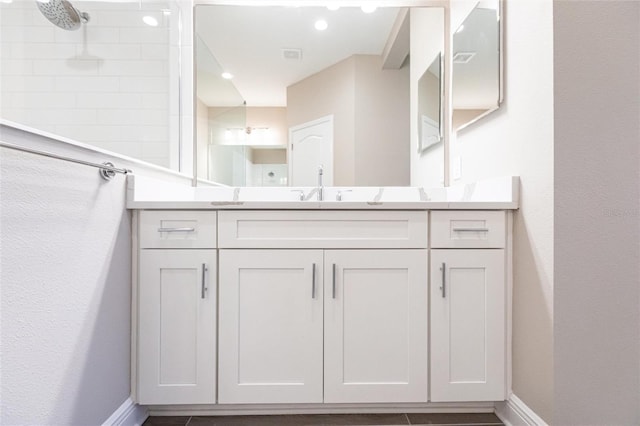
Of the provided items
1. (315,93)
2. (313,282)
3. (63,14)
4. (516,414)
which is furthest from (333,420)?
(63,14)

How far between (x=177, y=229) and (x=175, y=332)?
1.29 feet

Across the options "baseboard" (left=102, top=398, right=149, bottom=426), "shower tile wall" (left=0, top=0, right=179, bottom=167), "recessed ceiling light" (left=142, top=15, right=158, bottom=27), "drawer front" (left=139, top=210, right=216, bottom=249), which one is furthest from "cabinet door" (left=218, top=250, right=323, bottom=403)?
"recessed ceiling light" (left=142, top=15, right=158, bottom=27)

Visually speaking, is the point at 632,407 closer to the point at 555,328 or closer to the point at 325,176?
the point at 555,328

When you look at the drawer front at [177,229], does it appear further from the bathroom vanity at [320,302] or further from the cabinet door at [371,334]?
the cabinet door at [371,334]

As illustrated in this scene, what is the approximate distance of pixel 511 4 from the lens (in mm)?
1337

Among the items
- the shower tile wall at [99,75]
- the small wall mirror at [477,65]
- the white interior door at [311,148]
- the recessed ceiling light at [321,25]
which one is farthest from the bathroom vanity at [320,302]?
the recessed ceiling light at [321,25]

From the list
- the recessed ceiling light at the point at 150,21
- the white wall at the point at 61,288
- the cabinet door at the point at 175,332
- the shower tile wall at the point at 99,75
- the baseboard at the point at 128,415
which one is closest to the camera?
the white wall at the point at 61,288

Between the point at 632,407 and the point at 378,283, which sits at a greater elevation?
the point at 378,283

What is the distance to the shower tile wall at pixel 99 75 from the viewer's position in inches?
41.9

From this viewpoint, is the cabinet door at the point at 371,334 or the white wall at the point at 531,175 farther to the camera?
the cabinet door at the point at 371,334

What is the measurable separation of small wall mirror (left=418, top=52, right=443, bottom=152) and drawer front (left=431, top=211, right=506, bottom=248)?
0.66 m

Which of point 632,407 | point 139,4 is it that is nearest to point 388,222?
point 632,407

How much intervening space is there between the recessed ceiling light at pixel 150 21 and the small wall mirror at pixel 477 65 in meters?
1.57

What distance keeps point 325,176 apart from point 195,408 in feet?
4.02
